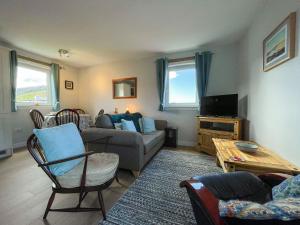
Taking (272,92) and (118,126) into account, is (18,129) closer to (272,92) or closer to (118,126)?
(118,126)

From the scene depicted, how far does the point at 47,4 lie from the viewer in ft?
6.86

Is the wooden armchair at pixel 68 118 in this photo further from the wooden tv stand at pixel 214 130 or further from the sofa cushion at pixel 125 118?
the wooden tv stand at pixel 214 130

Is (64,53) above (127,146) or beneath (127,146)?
above

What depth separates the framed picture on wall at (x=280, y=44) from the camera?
4.88 feet

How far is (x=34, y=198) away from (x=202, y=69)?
148 inches

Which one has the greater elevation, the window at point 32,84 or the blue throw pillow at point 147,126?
the window at point 32,84

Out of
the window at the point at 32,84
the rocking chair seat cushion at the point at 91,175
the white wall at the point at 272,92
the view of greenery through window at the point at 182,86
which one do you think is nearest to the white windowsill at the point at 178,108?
the view of greenery through window at the point at 182,86

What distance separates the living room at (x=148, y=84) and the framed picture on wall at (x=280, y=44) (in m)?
0.02

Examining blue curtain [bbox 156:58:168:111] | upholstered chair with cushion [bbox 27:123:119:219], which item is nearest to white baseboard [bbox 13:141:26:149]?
upholstered chair with cushion [bbox 27:123:119:219]

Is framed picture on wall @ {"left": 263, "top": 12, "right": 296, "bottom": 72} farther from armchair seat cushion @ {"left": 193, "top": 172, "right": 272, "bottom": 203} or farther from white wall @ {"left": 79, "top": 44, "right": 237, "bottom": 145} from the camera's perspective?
white wall @ {"left": 79, "top": 44, "right": 237, "bottom": 145}

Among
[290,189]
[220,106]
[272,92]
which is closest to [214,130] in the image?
[220,106]

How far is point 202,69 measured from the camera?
3.62 meters

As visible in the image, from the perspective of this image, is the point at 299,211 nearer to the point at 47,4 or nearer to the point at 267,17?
the point at 267,17

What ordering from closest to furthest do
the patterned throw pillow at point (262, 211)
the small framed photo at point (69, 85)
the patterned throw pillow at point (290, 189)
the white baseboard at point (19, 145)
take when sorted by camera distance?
the patterned throw pillow at point (262, 211)
the patterned throw pillow at point (290, 189)
the white baseboard at point (19, 145)
the small framed photo at point (69, 85)
